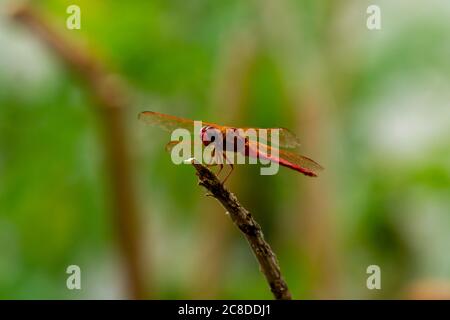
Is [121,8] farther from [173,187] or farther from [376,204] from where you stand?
[376,204]

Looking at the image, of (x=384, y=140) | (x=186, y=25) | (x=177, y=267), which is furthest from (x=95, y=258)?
(x=384, y=140)

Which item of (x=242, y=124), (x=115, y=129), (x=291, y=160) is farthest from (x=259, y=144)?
(x=242, y=124)

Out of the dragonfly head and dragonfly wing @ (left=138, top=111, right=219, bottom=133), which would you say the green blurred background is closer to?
dragonfly wing @ (left=138, top=111, right=219, bottom=133)

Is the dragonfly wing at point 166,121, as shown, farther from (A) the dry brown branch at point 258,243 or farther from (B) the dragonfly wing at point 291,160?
(A) the dry brown branch at point 258,243

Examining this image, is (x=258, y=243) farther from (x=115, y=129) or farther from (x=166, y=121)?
(x=115, y=129)

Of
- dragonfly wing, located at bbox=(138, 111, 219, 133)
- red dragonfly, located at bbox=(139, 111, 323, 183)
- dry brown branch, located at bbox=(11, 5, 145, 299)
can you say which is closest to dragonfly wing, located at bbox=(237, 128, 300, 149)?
red dragonfly, located at bbox=(139, 111, 323, 183)
